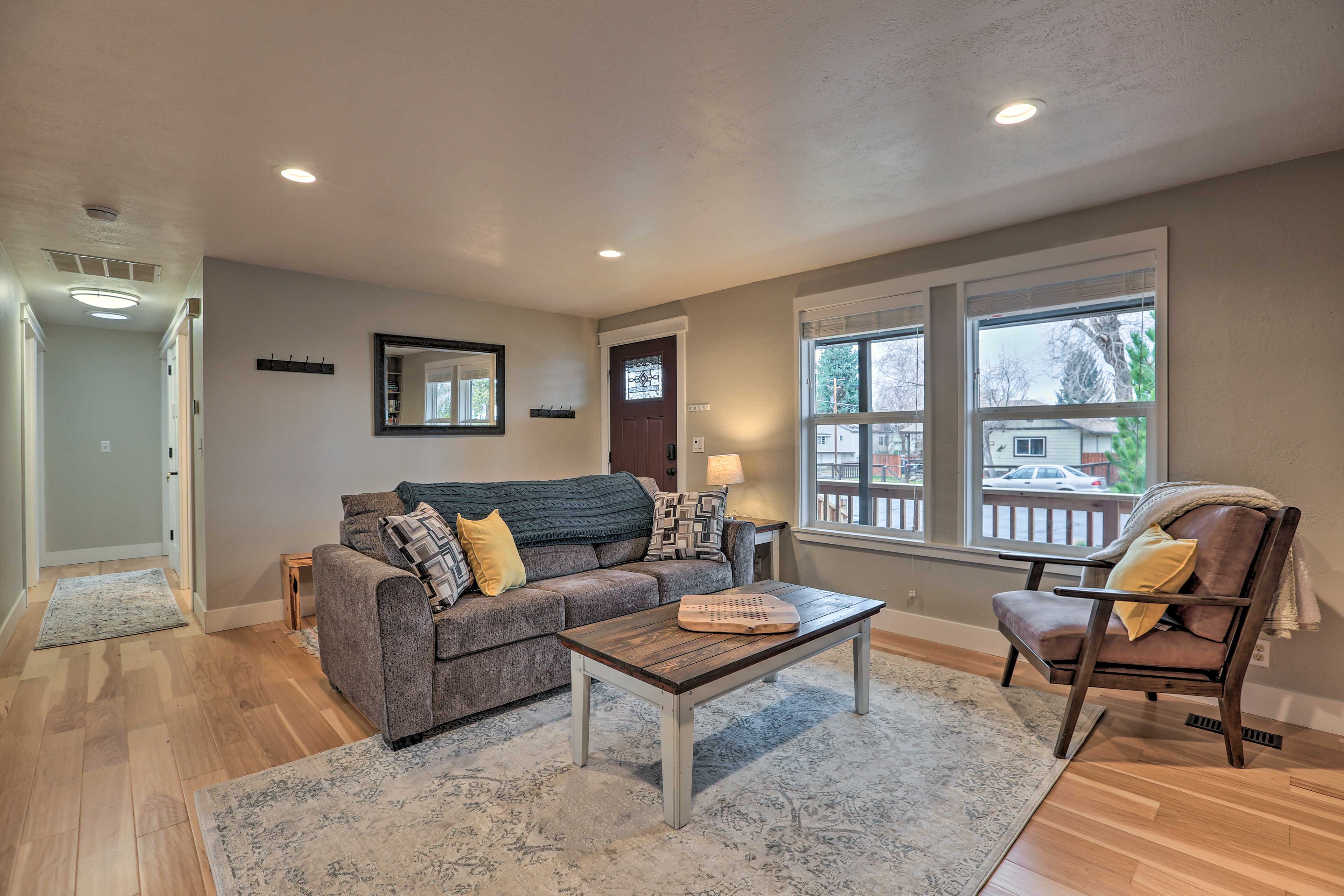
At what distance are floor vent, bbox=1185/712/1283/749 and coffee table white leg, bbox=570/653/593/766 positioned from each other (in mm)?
2334

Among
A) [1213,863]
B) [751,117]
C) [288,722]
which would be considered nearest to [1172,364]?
[1213,863]

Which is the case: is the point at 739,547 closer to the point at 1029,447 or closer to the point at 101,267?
the point at 1029,447

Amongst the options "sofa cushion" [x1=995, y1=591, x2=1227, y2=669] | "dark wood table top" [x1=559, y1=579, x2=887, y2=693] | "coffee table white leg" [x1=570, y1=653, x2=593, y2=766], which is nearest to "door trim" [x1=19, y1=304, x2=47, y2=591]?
"coffee table white leg" [x1=570, y1=653, x2=593, y2=766]

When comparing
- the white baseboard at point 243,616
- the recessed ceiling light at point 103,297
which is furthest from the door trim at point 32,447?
the white baseboard at point 243,616

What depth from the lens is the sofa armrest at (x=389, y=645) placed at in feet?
7.75

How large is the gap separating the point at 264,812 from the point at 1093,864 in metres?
2.47

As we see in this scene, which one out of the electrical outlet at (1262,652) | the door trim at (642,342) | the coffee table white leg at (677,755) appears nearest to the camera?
the coffee table white leg at (677,755)

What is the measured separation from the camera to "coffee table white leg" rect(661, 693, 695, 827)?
1890 mm

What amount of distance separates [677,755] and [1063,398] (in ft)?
8.83

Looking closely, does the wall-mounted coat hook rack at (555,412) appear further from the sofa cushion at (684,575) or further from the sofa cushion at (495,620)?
the sofa cushion at (495,620)

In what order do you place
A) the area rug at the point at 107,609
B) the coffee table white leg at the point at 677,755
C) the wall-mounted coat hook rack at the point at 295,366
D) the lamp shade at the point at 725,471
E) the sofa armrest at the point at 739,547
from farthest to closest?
the lamp shade at the point at 725,471 < the wall-mounted coat hook rack at the point at 295,366 < the area rug at the point at 107,609 < the sofa armrest at the point at 739,547 < the coffee table white leg at the point at 677,755

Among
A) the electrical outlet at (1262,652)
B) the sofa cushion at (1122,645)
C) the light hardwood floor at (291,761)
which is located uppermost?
the sofa cushion at (1122,645)

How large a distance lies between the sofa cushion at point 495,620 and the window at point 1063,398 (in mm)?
2396

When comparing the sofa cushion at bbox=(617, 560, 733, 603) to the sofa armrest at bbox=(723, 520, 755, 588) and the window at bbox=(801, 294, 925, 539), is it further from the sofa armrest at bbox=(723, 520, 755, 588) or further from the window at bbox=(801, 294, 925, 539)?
the window at bbox=(801, 294, 925, 539)
